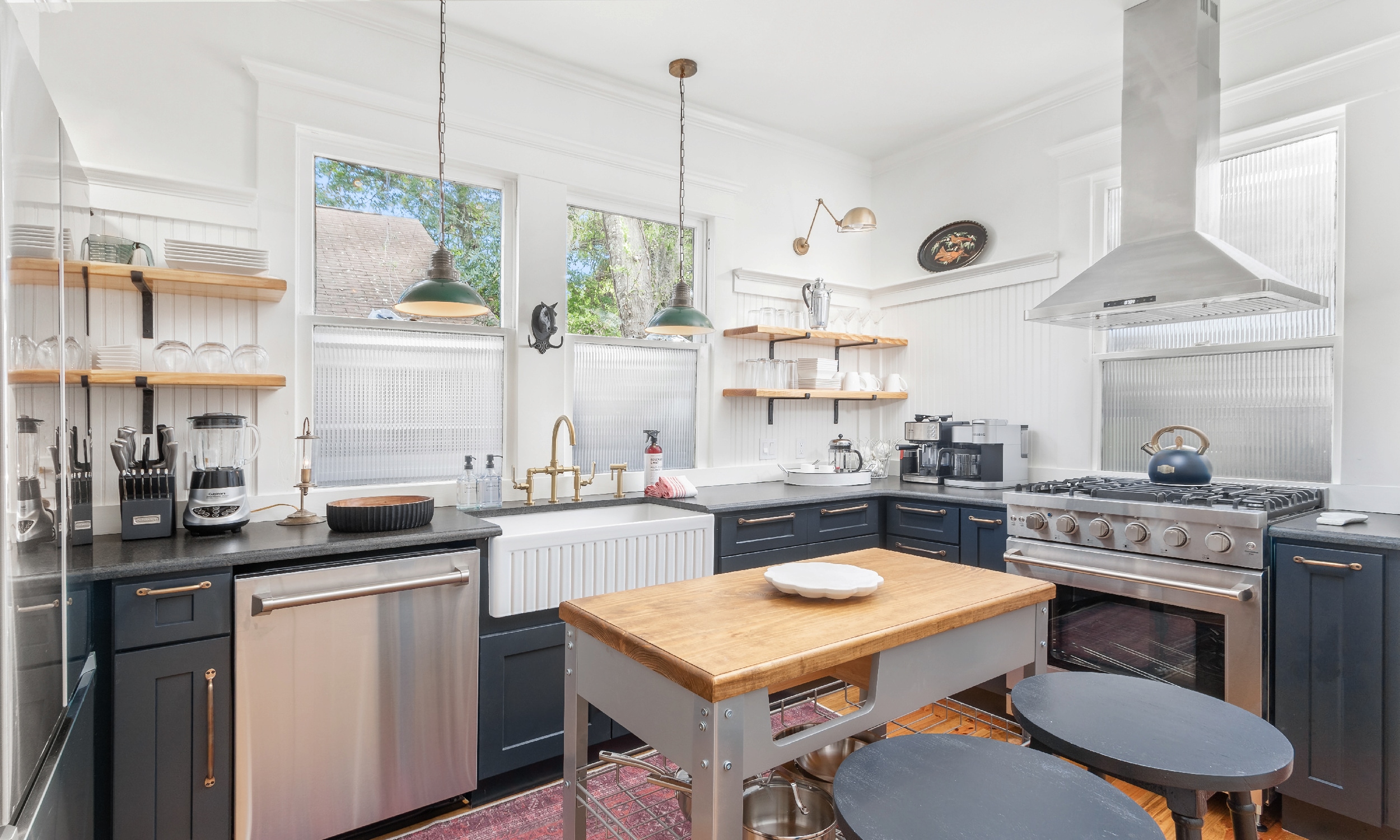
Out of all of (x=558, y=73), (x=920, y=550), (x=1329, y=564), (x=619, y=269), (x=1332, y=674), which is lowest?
(x=1332, y=674)

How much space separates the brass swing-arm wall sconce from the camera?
152 inches

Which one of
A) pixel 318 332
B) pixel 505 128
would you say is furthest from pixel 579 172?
pixel 318 332

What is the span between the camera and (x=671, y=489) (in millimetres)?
3391

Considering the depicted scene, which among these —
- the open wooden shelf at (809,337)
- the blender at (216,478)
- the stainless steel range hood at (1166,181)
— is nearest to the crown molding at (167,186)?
the blender at (216,478)

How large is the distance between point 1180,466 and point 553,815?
2.87 metres

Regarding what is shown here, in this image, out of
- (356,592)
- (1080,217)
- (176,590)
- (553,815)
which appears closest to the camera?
(176,590)

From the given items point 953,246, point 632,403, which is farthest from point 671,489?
point 953,246

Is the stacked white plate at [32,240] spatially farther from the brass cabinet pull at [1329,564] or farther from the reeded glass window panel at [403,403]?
the brass cabinet pull at [1329,564]

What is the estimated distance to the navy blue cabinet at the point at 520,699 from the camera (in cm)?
242

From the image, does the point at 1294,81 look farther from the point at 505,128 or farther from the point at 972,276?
the point at 505,128

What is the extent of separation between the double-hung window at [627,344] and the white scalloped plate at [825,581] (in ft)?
6.71

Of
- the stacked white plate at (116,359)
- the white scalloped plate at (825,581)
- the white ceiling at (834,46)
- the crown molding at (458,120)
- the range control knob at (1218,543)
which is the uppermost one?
the white ceiling at (834,46)

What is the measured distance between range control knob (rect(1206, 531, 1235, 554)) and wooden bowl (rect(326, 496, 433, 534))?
2810 millimetres

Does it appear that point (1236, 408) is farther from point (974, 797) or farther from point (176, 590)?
point (176, 590)
